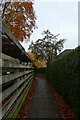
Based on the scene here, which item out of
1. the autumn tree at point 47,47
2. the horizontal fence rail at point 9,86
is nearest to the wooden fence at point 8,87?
the horizontal fence rail at point 9,86

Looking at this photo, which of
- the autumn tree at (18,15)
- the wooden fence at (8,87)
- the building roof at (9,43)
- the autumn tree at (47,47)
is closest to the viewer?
the wooden fence at (8,87)

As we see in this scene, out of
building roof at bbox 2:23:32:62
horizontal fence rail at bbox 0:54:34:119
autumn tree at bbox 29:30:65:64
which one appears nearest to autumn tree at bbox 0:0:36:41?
building roof at bbox 2:23:32:62

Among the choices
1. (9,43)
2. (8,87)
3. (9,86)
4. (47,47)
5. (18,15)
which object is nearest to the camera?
(8,87)

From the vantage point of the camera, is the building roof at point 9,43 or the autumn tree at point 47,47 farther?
the autumn tree at point 47,47

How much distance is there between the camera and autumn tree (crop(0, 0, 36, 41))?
2714cm

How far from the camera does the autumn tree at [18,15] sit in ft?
89.0

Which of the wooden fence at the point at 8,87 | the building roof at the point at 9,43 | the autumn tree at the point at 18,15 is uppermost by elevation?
the autumn tree at the point at 18,15

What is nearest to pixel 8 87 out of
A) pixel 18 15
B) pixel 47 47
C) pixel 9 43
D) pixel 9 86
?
pixel 9 86

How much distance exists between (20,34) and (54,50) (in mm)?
45601

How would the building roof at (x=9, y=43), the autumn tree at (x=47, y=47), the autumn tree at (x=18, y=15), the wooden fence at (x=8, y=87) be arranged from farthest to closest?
the autumn tree at (x=47, y=47), the autumn tree at (x=18, y=15), the building roof at (x=9, y=43), the wooden fence at (x=8, y=87)

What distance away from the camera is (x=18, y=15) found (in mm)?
27578

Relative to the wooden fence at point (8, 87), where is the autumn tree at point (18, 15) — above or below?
above

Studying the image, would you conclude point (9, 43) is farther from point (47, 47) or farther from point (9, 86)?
point (47, 47)

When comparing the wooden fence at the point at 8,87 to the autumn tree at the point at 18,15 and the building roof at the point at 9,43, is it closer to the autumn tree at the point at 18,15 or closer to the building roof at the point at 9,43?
the building roof at the point at 9,43
